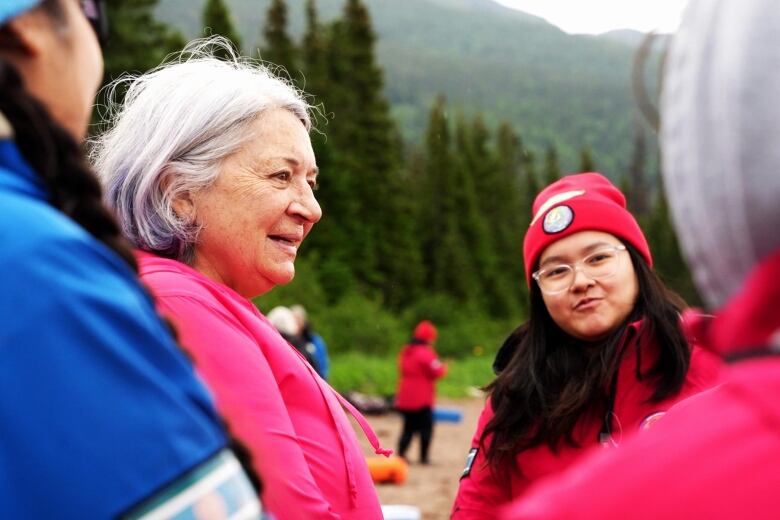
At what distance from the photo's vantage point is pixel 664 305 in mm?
3010

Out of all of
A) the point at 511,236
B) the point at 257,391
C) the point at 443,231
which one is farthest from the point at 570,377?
the point at 511,236

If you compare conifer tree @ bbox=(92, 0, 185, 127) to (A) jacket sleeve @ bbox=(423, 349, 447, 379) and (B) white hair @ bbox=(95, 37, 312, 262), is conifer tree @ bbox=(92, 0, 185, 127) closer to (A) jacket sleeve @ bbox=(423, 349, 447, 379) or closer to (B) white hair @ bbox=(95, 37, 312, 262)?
(A) jacket sleeve @ bbox=(423, 349, 447, 379)

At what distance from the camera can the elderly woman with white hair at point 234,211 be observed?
7.10 ft

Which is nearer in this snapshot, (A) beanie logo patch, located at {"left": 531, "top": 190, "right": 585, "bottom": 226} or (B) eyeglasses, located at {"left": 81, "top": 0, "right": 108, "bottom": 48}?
(B) eyeglasses, located at {"left": 81, "top": 0, "right": 108, "bottom": 48}

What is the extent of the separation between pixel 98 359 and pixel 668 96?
73cm

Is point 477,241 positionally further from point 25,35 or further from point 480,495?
point 25,35

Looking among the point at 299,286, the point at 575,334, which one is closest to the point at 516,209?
the point at 299,286

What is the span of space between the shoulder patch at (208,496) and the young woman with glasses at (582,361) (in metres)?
1.88

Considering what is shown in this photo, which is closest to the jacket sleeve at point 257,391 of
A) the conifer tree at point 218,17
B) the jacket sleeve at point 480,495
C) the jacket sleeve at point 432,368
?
the jacket sleeve at point 480,495

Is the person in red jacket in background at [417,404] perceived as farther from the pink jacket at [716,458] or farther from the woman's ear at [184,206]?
the pink jacket at [716,458]

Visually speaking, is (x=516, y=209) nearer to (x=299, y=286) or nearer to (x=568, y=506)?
(x=299, y=286)

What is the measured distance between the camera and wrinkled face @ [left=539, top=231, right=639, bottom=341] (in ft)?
9.76

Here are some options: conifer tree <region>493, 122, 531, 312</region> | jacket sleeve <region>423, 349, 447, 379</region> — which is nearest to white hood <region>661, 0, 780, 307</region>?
jacket sleeve <region>423, 349, 447, 379</region>

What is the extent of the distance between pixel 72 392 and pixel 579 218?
225cm
